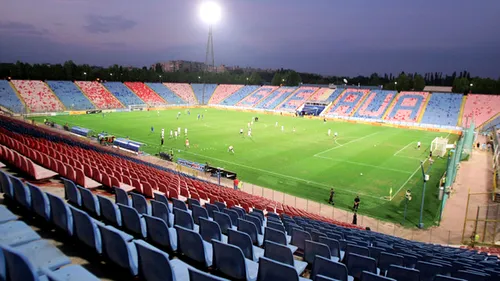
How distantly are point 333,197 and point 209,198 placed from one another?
42.1 ft

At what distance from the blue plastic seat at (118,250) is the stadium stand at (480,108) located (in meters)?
68.0

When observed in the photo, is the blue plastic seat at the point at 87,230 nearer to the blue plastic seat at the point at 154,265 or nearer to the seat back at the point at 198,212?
the blue plastic seat at the point at 154,265

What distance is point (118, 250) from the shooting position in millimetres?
4453

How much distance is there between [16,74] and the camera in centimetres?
8000

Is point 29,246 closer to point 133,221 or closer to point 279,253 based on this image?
point 133,221

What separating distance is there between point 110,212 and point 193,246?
2.21m

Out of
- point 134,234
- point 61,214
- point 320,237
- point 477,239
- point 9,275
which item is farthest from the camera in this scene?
point 477,239

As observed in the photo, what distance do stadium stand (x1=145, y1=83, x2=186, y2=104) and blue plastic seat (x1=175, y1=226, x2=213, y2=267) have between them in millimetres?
86920

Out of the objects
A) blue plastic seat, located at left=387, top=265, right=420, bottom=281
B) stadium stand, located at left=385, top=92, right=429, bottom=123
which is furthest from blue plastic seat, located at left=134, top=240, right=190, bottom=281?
stadium stand, located at left=385, top=92, right=429, bottom=123

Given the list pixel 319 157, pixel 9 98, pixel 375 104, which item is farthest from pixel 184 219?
pixel 375 104

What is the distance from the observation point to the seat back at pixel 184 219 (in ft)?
22.7

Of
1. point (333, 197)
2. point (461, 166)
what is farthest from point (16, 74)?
point (461, 166)

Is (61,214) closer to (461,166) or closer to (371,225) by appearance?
(371,225)

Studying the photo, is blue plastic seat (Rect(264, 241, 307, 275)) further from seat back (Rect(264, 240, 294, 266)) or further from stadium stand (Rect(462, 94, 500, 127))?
stadium stand (Rect(462, 94, 500, 127))
